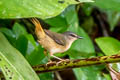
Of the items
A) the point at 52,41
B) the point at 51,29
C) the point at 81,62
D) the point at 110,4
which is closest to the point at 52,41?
the point at 52,41

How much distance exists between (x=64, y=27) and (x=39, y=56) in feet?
1.70

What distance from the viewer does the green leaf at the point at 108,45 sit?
1.92m

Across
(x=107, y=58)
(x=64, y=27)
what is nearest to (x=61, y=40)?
(x=64, y=27)

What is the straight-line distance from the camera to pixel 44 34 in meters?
1.90

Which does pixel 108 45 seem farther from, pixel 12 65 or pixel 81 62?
pixel 12 65

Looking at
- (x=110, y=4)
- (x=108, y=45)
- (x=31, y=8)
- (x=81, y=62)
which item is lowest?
(x=108, y=45)

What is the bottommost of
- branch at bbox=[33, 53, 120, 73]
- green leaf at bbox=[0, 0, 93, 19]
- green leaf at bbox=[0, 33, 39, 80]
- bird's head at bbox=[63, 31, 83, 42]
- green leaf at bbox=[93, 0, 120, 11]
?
bird's head at bbox=[63, 31, 83, 42]

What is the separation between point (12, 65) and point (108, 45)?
3.05 ft

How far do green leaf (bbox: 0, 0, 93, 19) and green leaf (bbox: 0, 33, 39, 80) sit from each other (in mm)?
161

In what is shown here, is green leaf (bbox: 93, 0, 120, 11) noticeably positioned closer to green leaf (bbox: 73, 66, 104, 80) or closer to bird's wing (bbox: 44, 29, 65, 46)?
bird's wing (bbox: 44, 29, 65, 46)

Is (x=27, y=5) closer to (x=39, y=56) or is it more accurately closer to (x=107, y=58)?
(x=107, y=58)

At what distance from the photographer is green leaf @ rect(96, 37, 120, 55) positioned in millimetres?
1922

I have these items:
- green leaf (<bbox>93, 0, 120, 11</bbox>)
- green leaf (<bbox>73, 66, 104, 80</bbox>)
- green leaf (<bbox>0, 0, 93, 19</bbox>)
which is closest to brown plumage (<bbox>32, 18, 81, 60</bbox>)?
green leaf (<bbox>73, 66, 104, 80</bbox>)

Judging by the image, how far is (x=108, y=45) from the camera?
77.7 inches
